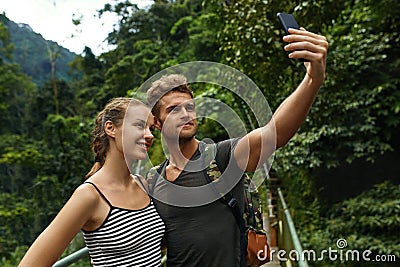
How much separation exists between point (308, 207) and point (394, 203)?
175 centimetres

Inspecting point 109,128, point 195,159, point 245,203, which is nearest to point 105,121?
point 109,128

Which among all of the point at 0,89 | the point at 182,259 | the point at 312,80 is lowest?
the point at 182,259

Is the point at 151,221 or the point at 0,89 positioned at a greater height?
the point at 0,89

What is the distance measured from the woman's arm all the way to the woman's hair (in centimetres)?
21

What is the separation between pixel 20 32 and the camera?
27359 millimetres

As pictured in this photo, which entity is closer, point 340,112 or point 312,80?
point 312,80

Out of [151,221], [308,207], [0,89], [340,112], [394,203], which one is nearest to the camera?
[151,221]

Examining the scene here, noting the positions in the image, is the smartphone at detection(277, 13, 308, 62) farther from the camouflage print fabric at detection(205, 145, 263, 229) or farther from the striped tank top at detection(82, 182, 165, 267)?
the striped tank top at detection(82, 182, 165, 267)

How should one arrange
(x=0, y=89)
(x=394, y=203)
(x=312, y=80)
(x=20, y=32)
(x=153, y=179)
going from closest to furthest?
1. (x=312, y=80)
2. (x=153, y=179)
3. (x=394, y=203)
4. (x=0, y=89)
5. (x=20, y=32)

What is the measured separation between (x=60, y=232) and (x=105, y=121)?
0.34m

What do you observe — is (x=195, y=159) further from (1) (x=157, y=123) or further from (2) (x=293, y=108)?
(2) (x=293, y=108)

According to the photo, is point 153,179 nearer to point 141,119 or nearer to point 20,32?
point 141,119

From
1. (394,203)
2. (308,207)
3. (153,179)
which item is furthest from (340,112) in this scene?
(153,179)

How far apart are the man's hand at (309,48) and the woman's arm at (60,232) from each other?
56 centimetres
